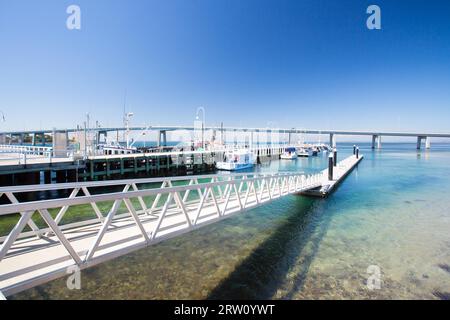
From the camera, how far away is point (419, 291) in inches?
257

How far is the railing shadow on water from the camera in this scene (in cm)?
630

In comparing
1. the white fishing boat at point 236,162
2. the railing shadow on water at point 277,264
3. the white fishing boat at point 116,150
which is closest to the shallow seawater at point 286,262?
the railing shadow on water at point 277,264

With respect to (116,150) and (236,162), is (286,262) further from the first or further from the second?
(116,150)

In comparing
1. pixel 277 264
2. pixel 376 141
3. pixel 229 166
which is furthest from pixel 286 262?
pixel 376 141

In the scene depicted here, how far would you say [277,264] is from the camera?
25.7 feet

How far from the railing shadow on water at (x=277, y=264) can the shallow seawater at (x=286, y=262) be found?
0.10ft

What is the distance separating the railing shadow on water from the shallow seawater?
0.10 ft

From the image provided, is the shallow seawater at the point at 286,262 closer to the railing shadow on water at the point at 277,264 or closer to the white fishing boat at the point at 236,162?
the railing shadow on water at the point at 277,264

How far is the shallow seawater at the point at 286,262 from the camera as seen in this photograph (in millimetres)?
6289

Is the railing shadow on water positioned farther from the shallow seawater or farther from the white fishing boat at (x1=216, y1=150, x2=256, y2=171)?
the white fishing boat at (x1=216, y1=150, x2=256, y2=171)

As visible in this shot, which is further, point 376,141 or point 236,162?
point 376,141

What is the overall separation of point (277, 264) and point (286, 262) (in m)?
0.38
